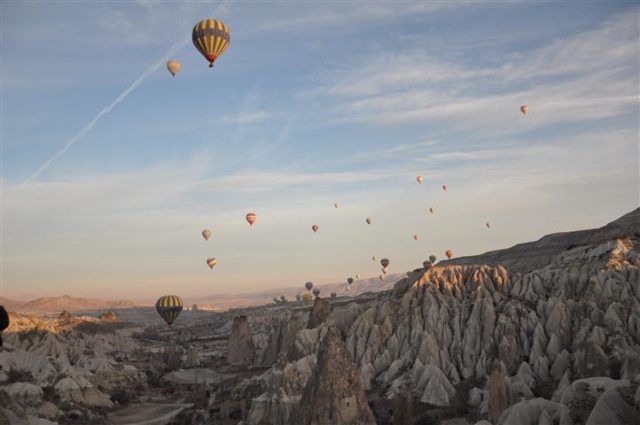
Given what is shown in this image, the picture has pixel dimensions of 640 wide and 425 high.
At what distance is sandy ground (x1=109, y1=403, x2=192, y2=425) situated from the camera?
231ft

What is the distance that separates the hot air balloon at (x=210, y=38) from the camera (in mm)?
67500

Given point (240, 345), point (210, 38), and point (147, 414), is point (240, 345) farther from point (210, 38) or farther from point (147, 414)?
point (210, 38)

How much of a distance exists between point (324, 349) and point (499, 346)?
98.8 feet

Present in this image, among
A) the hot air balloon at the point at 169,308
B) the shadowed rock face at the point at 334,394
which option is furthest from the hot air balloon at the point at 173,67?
the shadowed rock face at the point at 334,394

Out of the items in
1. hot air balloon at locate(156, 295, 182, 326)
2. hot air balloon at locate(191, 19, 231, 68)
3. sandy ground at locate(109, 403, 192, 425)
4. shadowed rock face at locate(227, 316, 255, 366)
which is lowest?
sandy ground at locate(109, 403, 192, 425)

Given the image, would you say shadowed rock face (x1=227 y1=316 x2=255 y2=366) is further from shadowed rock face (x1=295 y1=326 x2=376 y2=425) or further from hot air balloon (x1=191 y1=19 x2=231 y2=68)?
shadowed rock face (x1=295 y1=326 x2=376 y2=425)

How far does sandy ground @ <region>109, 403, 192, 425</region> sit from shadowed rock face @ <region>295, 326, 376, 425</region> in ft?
123

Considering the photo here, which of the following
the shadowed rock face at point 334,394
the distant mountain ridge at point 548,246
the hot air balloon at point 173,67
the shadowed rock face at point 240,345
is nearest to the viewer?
the shadowed rock face at point 334,394

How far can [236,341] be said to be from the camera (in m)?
117

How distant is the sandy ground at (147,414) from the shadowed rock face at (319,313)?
21835 mm

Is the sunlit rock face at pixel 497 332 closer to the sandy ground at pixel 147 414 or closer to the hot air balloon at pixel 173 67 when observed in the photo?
the sandy ground at pixel 147 414

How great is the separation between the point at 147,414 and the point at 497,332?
48.4 m

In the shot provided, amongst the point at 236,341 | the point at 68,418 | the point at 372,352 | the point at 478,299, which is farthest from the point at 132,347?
the point at 478,299

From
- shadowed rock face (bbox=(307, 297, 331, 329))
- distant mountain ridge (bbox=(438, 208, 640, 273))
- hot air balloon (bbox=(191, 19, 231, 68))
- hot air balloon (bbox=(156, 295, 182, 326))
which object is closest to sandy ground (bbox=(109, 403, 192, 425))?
hot air balloon (bbox=(156, 295, 182, 326))
